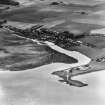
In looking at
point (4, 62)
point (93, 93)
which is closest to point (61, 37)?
point (4, 62)

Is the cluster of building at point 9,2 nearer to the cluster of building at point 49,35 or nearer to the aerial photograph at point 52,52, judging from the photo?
the aerial photograph at point 52,52

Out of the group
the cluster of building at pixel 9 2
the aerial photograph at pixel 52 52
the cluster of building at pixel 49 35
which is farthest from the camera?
the cluster of building at pixel 9 2

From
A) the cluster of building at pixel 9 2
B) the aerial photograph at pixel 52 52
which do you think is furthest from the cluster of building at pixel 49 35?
the cluster of building at pixel 9 2

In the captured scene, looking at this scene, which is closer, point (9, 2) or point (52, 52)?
point (52, 52)

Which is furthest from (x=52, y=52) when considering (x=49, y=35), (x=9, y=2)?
(x=9, y=2)

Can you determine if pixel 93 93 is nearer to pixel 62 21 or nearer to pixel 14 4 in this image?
pixel 62 21

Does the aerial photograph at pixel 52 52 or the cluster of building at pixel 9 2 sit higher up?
the cluster of building at pixel 9 2

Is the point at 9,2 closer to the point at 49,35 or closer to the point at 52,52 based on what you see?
the point at 49,35

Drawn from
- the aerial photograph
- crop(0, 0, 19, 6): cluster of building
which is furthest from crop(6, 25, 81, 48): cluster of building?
crop(0, 0, 19, 6): cluster of building
